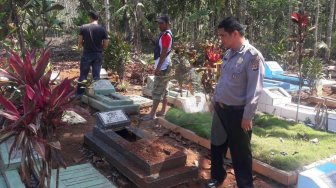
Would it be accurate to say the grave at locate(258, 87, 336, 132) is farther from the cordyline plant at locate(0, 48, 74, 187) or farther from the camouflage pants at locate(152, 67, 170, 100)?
the cordyline plant at locate(0, 48, 74, 187)

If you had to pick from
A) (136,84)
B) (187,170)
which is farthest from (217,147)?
(136,84)

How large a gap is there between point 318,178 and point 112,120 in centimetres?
274

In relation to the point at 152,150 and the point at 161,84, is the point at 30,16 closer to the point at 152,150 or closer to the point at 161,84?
the point at 161,84

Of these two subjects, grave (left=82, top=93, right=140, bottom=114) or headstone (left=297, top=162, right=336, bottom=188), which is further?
grave (left=82, top=93, right=140, bottom=114)

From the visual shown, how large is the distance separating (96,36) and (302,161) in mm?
4421

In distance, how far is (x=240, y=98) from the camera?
358 centimetres

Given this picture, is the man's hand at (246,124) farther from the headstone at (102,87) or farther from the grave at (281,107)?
the headstone at (102,87)

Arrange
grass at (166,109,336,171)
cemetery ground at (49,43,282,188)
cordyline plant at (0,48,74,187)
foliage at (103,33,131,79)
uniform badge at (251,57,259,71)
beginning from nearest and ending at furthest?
cordyline plant at (0,48,74,187) → uniform badge at (251,57,259,71) → cemetery ground at (49,43,282,188) → grass at (166,109,336,171) → foliage at (103,33,131,79)

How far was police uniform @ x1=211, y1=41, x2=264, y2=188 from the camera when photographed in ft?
11.2

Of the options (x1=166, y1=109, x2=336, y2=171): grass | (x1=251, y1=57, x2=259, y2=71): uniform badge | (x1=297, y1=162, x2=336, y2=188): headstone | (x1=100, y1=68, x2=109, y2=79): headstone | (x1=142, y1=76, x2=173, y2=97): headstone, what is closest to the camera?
(x1=297, y1=162, x2=336, y2=188): headstone

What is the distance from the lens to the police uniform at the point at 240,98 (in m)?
3.41

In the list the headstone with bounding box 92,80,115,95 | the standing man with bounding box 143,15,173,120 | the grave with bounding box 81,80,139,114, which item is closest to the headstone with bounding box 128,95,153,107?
the grave with bounding box 81,80,139,114

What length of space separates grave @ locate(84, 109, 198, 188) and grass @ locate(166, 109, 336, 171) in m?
1.05

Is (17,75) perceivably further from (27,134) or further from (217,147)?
(217,147)
